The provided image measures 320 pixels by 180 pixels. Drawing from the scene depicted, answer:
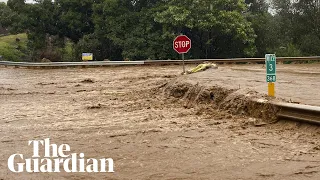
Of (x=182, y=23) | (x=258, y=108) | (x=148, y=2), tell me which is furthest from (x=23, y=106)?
(x=148, y=2)

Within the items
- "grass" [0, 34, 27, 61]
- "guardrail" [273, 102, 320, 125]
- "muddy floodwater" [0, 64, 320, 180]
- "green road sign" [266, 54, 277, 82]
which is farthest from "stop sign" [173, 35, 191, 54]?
"grass" [0, 34, 27, 61]

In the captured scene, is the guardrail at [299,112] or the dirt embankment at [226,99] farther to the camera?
the dirt embankment at [226,99]

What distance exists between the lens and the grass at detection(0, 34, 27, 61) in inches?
1437

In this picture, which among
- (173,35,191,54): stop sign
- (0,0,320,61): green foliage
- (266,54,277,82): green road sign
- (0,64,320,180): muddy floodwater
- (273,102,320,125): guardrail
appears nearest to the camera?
(0,64,320,180): muddy floodwater

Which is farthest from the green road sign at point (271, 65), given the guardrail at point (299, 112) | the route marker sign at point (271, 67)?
the guardrail at point (299, 112)

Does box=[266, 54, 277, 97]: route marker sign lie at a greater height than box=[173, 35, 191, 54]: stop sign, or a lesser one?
lesser

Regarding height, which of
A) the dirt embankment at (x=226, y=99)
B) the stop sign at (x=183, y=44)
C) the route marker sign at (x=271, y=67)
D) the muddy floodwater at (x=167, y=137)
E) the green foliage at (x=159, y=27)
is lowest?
the muddy floodwater at (x=167, y=137)

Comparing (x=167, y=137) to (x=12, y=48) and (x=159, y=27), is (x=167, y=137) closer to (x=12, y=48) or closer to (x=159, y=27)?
(x=159, y=27)

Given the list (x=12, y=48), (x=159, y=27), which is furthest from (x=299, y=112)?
(x=12, y=48)

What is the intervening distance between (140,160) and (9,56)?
3481cm

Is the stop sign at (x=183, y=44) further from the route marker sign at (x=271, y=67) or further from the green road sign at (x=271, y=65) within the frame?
the green road sign at (x=271, y=65)

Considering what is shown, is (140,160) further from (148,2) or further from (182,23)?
(148,2)

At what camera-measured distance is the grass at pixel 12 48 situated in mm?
36503

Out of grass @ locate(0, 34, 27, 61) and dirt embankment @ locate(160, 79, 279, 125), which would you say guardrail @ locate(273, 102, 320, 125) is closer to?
dirt embankment @ locate(160, 79, 279, 125)
